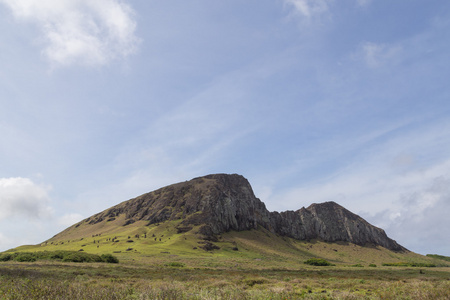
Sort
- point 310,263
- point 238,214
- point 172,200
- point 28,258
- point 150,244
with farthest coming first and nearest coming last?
point 172,200
point 238,214
point 150,244
point 310,263
point 28,258

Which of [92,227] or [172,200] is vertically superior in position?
[172,200]

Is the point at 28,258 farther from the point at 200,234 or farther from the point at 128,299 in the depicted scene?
the point at 200,234

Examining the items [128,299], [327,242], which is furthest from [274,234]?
[128,299]

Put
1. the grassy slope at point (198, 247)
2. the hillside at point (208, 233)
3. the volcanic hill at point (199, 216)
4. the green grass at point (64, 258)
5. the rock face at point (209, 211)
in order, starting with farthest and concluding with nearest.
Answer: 1. the rock face at point (209, 211)
2. the volcanic hill at point (199, 216)
3. the hillside at point (208, 233)
4. the grassy slope at point (198, 247)
5. the green grass at point (64, 258)

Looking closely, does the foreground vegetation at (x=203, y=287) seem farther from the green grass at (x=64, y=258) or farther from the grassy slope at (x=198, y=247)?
the grassy slope at (x=198, y=247)

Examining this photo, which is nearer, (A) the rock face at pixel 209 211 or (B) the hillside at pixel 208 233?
(B) the hillside at pixel 208 233

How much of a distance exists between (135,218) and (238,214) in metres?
68.4

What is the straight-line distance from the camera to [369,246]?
7717 inches

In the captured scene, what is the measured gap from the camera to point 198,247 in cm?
12131

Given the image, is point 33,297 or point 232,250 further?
point 232,250

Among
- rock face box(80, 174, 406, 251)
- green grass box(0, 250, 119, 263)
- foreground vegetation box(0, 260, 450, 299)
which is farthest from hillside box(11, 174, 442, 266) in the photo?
foreground vegetation box(0, 260, 450, 299)

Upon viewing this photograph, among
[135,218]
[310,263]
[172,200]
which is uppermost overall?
[172,200]

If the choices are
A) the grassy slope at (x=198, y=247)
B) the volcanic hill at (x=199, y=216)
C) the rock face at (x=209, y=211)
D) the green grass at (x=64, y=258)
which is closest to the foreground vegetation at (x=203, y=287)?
the green grass at (x=64, y=258)

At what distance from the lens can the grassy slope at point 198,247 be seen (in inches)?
3948
